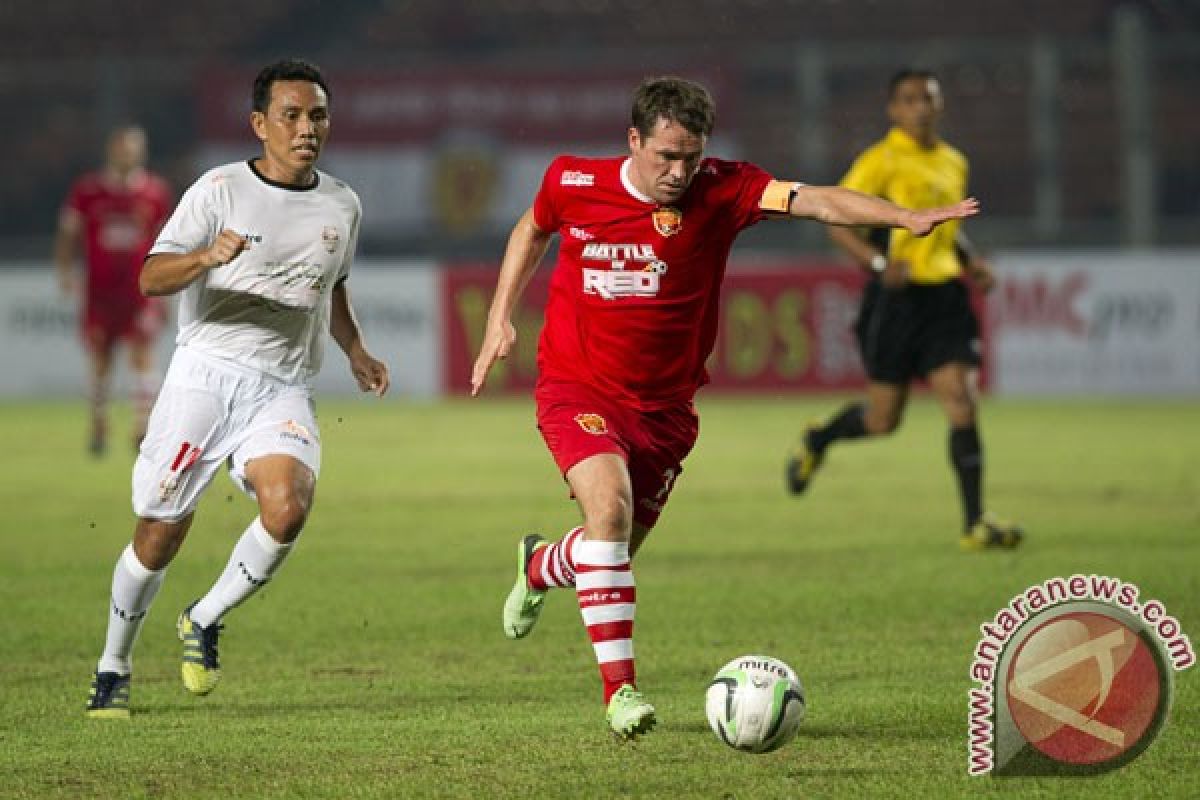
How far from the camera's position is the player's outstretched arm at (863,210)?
240 inches

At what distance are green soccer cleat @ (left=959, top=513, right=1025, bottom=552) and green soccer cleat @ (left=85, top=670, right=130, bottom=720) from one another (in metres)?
5.19

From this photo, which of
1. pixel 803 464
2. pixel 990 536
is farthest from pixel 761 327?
pixel 990 536

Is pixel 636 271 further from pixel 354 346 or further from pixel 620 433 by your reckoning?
pixel 354 346

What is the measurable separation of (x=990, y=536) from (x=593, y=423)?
4.59 metres

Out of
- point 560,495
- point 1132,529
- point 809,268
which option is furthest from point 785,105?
point 1132,529

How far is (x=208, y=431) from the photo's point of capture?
22.1ft

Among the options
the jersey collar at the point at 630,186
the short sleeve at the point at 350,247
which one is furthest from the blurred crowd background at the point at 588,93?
the jersey collar at the point at 630,186

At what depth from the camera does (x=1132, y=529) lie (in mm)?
11453

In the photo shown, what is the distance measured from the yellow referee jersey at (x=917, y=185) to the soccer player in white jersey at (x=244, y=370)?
175 inches

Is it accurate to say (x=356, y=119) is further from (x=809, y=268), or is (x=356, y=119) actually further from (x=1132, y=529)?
(x=1132, y=529)

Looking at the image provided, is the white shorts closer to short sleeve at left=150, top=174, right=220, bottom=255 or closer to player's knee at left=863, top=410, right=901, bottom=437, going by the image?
short sleeve at left=150, top=174, right=220, bottom=255

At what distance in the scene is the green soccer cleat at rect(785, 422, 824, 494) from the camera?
12.5 meters

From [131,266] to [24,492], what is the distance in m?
3.58

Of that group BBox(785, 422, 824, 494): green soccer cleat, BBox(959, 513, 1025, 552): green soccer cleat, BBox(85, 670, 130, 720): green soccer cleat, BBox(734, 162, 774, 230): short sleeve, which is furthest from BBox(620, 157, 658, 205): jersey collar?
BBox(785, 422, 824, 494): green soccer cleat
